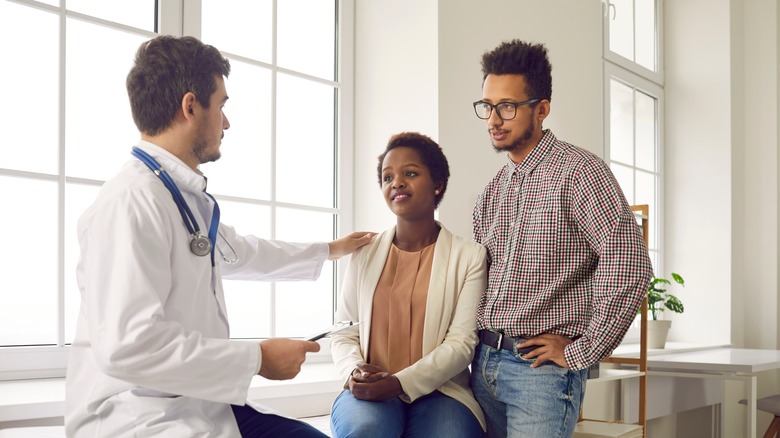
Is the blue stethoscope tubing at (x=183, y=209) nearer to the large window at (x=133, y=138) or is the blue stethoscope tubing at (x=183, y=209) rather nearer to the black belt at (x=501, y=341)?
the black belt at (x=501, y=341)

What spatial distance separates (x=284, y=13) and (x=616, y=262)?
185 centimetres

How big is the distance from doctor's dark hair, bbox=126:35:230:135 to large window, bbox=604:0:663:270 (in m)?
3.24

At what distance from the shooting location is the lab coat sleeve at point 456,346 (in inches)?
75.0

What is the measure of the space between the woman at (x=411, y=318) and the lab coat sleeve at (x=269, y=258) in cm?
11

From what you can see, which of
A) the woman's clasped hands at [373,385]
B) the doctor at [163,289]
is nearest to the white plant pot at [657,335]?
the woman's clasped hands at [373,385]

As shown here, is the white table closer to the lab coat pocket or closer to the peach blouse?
the peach blouse

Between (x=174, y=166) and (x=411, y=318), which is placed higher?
(x=174, y=166)

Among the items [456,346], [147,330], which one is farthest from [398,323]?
[147,330]

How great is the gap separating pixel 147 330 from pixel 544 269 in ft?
3.03

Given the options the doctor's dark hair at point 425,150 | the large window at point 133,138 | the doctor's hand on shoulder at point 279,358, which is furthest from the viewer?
the large window at point 133,138

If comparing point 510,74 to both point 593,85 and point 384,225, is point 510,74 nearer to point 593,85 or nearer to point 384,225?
point 384,225

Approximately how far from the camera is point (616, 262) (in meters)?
1.74

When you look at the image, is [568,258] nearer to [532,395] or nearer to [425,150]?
[532,395]

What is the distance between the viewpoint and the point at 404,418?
1934 millimetres
